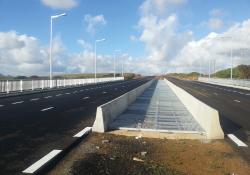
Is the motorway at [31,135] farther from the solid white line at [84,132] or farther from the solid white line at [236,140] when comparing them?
the solid white line at [236,140]

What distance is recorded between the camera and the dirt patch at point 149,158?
28.2ft

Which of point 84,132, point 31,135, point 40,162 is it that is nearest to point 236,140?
point 84,132

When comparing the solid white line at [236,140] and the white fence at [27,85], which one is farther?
the white fence at [27,85]

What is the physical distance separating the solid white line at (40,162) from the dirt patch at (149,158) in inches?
11.8

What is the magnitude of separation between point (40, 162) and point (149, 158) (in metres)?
2.57

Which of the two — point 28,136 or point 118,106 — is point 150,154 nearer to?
point 28,136

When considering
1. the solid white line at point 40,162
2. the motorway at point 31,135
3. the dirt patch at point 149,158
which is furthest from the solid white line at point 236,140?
the solid white line at point 40,162

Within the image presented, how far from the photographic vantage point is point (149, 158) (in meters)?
9.92

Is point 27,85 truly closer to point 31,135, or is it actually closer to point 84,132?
point 84,132

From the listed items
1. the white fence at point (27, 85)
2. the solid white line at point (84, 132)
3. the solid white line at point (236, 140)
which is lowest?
the solid white line at point (236, 140)

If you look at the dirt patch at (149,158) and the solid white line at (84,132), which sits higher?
the solid white line at (84,132)

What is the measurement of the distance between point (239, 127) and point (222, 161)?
22.9 feet

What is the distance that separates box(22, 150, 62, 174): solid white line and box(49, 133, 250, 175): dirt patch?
0.30m

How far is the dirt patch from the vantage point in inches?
338
